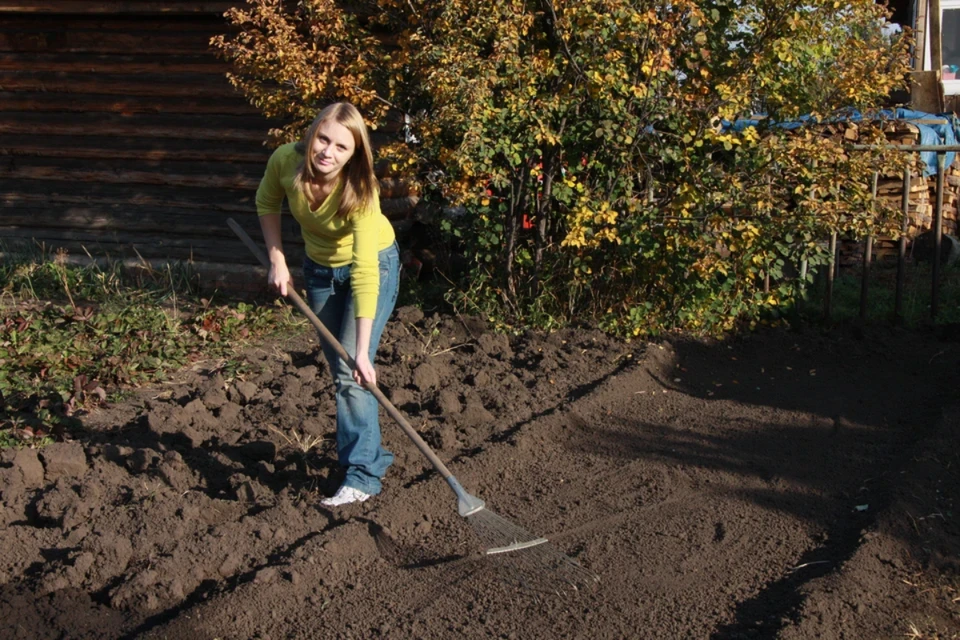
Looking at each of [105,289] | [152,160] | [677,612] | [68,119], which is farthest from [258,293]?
[677,612]

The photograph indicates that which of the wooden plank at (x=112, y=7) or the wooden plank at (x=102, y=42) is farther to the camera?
the wooden plank at (x=102, y=42)

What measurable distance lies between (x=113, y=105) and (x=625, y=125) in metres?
4.98

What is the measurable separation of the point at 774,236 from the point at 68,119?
6.30 meters

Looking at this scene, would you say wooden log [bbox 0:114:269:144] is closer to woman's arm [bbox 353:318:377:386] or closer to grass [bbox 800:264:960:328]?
grass [bbox 800:264:960:328]

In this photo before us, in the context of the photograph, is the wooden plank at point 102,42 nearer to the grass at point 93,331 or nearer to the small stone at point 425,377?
the grass at point 93,331

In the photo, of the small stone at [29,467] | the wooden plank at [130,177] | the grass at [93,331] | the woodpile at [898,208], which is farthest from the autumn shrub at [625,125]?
the small stone at [29,467]

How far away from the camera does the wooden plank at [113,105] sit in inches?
340

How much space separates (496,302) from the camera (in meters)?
7.03

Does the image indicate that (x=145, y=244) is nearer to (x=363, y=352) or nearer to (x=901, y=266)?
(x=363, y=352)

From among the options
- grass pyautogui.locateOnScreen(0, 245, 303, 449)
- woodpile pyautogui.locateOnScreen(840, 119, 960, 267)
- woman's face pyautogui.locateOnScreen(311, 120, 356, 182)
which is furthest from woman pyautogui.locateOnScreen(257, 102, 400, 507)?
woodpile pyautogui.locateOnScreen(840, 119, 960, 267)

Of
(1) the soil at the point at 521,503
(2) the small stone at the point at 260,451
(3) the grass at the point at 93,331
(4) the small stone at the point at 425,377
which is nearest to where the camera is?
(1) the soil at the point at 521,503

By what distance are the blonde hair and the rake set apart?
1.44 feet

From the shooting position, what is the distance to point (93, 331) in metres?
6.59

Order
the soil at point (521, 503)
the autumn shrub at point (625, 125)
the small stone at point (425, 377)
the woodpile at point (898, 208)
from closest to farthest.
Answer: the soil at point (521, 503) < the small stone at point (425, 377) < the autumn shrub at point (625, 125) < the woodpile at point (898, 208)
